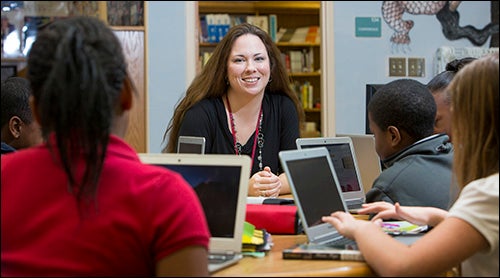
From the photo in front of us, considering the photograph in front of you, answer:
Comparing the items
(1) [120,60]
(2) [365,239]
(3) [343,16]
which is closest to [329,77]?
(3) [343,16]

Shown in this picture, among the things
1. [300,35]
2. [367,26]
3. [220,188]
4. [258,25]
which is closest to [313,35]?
[300,35]

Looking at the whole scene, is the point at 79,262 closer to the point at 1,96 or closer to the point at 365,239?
the point at 365,239

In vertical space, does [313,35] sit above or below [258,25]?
below

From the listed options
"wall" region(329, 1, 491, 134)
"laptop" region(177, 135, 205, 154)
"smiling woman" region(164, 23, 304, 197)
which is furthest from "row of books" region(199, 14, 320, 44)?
"laptop" region(177, 135, 205, 154)

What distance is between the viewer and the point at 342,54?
5773 millimetres

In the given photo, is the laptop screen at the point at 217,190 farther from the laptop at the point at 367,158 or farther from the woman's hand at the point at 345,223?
the laptop at the point at 367,158

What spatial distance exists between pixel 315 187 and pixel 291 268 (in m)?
0.36

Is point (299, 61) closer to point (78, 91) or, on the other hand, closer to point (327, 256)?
point (327, 256)

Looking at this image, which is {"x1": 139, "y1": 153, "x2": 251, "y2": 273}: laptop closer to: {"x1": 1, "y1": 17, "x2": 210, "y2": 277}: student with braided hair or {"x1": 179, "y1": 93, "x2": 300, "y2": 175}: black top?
{"x1": 1, "y1": 17, "x2": 210, "y2": 277}: student with braided hair

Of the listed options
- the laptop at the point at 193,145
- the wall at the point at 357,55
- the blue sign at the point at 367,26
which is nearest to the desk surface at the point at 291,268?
the laptop at the point at 193,145

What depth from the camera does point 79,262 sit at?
51.9 inches

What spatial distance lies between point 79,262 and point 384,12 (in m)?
4.82

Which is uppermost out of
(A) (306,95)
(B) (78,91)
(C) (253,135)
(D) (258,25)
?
(D) (258,25)

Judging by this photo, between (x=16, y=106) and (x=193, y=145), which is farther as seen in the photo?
(x=16, y=106)
